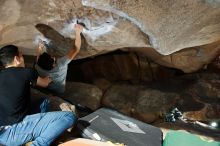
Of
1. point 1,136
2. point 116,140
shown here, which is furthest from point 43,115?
point 116,140

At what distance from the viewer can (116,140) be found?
4582mm

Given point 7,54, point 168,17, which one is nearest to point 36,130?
point 7,54

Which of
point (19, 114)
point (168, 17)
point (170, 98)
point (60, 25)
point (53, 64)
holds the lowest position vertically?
point (170, 98)

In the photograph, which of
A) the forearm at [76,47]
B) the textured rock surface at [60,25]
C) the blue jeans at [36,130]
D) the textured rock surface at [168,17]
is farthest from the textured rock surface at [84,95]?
the blue jeans at [36,130]

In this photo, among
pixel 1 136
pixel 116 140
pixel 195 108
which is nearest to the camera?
pixel 1 136

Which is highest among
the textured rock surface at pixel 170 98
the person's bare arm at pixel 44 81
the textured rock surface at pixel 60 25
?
the textured rock surface at pixel 60 25

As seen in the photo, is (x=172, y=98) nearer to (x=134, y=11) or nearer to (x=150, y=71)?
(x=150, y=71)

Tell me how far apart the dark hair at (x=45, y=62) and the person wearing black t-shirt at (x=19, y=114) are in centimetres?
108

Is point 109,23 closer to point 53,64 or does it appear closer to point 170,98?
point 53,64

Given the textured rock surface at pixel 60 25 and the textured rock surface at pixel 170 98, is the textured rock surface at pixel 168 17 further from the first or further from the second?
Result: the textured rock surface at pixel 170 98

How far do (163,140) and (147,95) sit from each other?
2.74m

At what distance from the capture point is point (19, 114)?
433 centimetres

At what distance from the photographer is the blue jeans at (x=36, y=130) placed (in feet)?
14.1

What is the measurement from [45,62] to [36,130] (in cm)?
139
